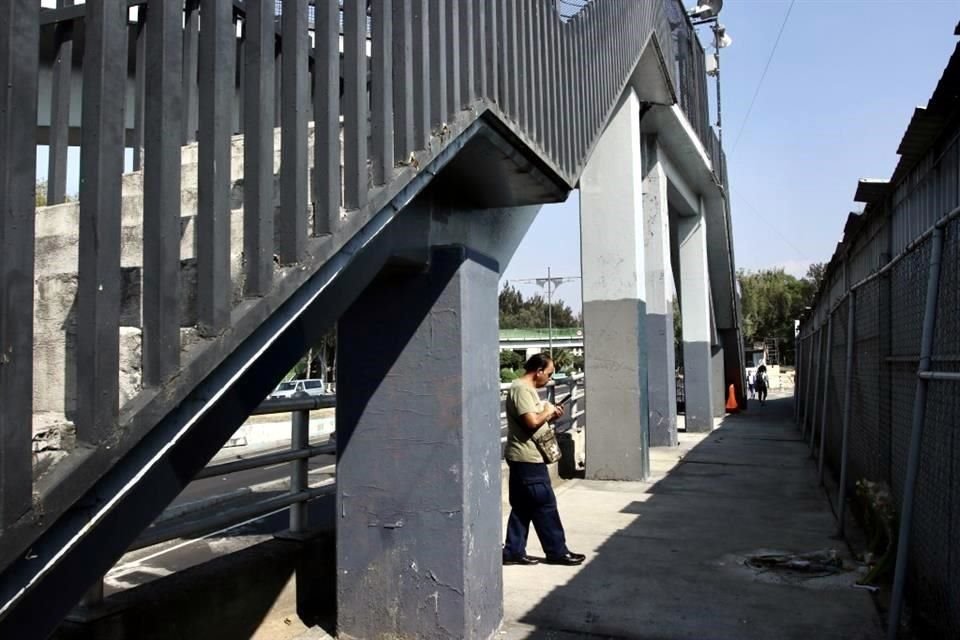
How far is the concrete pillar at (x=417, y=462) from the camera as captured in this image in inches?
166

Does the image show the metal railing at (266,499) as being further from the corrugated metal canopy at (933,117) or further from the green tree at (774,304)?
the green tree at (774,304)

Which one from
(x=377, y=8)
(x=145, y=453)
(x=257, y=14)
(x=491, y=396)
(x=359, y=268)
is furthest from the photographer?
(x=491, y=396)

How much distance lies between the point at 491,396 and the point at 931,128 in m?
3.10

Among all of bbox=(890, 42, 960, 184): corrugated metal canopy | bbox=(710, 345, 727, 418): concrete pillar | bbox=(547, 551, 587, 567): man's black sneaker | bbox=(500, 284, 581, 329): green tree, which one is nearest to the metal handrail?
bbox=(547, 551, 587, 567): man's black sneaker

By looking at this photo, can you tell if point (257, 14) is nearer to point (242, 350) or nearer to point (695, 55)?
point (242, 350)

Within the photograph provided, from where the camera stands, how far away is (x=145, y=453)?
1.97 meters

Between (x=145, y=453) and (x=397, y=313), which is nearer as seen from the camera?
(x=145, y=453)

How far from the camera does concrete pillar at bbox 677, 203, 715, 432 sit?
1820 centimetres

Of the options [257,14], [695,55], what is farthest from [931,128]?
[695,55]

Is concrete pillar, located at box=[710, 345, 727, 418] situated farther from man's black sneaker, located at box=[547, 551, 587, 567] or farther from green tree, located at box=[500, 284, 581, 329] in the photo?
green tree, located at box=[500, 284, 581, 329]

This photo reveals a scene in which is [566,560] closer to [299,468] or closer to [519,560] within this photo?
[519,560]

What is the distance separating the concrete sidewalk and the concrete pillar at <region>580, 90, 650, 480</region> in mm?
463

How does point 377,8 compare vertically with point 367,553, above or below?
above

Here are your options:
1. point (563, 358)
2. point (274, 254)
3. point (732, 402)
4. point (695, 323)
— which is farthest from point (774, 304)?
point (274, 254)
